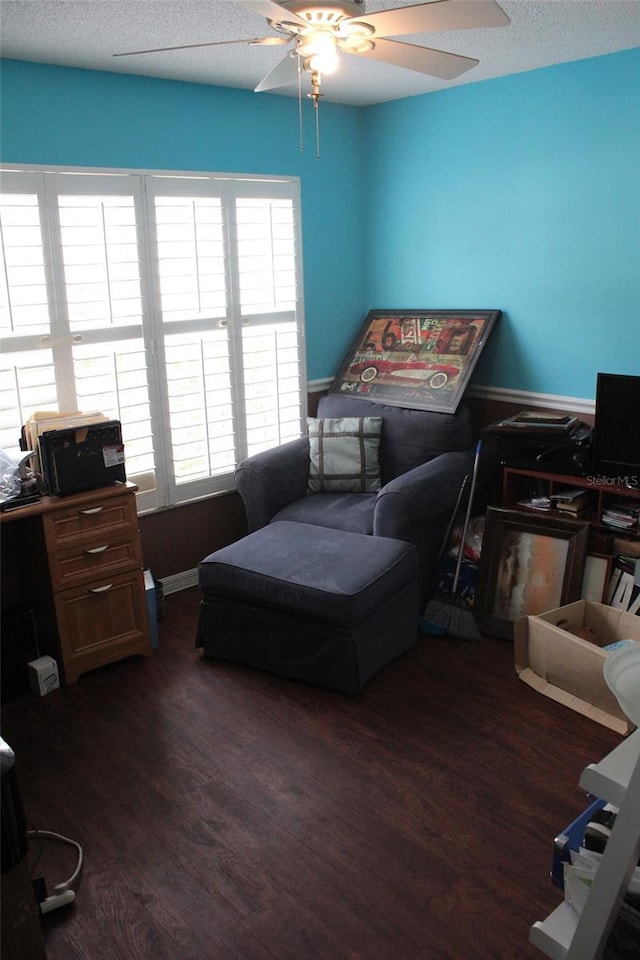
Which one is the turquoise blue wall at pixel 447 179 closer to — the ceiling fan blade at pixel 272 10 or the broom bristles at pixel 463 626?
the broom bristles at pixel 463 626

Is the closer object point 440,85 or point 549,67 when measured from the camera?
point 549,67

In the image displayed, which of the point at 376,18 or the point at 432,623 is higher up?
the point at 376,18

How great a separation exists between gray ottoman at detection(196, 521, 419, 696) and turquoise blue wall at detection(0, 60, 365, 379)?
1.58m

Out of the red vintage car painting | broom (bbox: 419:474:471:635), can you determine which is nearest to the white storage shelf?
broom (bbox: 419:474:471:635)

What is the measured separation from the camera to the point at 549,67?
11.7ft

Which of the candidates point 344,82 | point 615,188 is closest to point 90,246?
point 344,82

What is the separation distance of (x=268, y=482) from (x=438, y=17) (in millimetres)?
2272

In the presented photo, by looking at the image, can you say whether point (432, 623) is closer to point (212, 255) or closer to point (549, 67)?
point (212, 255)

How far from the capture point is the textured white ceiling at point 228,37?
2582 mm

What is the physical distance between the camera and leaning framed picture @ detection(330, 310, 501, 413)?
3.99m

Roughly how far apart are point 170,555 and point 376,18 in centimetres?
272

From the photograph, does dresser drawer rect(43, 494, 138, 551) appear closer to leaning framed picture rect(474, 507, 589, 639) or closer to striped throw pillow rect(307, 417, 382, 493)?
striped throw pillow rect(307, 417, 382, 493)

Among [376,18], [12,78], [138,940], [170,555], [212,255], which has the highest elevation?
[12,78]

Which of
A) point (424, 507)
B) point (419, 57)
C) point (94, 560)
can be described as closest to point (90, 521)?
point (94, 560)
